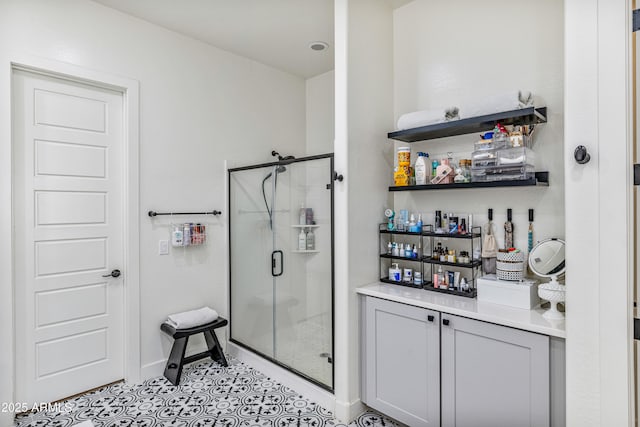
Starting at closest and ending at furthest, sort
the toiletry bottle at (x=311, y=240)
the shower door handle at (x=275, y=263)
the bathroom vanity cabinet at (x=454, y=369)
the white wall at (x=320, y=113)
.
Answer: the bathroom vanity cabinet at (x=454, y=369)
the toiletry bottle at (x=311, y=240)
the shower door handle at (x=275, y=263)
the white wall at (x=320, y=113)

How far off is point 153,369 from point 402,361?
6.31 ft

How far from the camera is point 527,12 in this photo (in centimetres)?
211

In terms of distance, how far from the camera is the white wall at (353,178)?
228cm

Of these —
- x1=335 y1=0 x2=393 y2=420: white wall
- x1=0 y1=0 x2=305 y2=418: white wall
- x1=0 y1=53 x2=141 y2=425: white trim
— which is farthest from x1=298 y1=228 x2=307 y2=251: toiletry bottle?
x1=0 y1=53 x2=141 y2=425: white trim

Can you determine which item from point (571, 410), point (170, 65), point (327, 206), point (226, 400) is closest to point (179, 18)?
point (170, 65)

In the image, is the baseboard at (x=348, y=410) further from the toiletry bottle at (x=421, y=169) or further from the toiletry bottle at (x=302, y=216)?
the toiletry bottle at (x=421, y=169)

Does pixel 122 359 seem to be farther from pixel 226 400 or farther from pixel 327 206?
pixel 327 206

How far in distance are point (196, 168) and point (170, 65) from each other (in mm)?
825

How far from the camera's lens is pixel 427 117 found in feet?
7.41

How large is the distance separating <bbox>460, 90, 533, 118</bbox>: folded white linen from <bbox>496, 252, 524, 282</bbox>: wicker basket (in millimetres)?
772

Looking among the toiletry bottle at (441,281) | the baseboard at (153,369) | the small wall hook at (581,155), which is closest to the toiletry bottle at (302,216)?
the toiletry bottle at (441,281)

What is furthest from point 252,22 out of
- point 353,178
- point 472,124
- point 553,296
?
point 553,296

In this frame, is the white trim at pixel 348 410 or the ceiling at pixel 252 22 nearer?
the white trim at pixel 348 410

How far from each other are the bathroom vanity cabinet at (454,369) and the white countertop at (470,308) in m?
0.03
